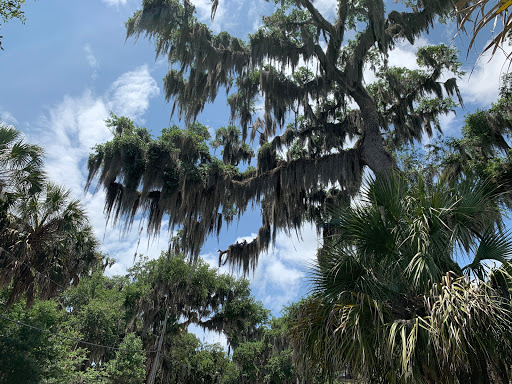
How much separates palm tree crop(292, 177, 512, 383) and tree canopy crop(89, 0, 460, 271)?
453 centimetres

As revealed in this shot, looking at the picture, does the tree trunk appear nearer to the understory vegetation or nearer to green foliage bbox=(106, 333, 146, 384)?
the understory vegetation

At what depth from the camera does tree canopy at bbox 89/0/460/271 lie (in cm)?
1099

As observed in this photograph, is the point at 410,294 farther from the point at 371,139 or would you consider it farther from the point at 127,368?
the point at 127,368

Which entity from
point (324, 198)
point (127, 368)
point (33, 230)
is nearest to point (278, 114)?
point (324, 198)

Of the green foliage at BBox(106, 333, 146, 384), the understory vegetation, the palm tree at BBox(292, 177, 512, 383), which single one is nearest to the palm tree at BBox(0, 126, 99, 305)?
the understory vegetation

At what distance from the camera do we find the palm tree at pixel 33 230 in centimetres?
883

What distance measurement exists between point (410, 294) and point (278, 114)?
867 cm

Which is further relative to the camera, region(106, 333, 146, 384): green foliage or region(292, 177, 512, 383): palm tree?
region(106, 333, 146, 384): green foliage

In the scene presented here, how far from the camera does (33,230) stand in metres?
9.40

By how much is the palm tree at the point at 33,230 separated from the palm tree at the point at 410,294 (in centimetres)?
654

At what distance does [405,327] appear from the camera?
4.55 meters

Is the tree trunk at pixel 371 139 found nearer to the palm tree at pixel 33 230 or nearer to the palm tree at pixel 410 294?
the palm tree at pixel 410 294

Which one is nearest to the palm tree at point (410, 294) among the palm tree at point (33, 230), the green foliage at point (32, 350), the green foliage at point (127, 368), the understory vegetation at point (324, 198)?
the understory vegetation at point (324, 198)

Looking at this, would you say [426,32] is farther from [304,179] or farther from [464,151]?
[304,179]
